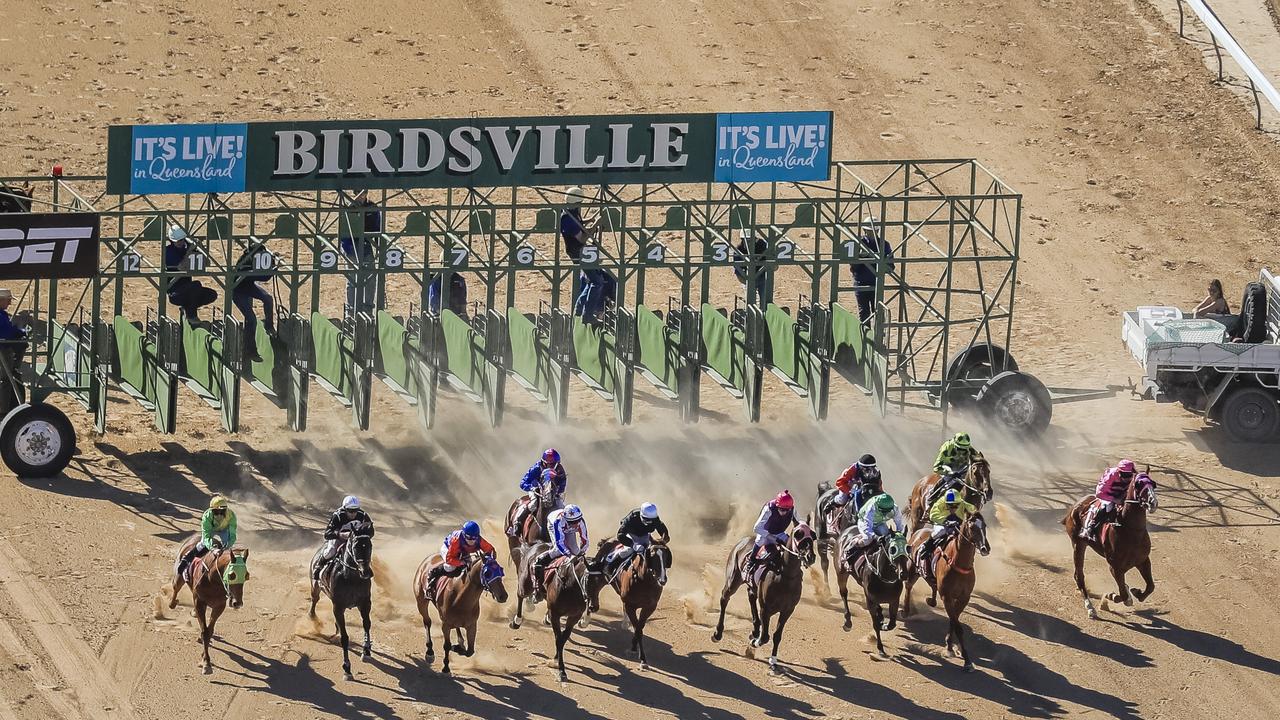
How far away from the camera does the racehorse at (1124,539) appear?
2556 cm

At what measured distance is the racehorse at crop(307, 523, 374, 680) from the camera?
77.0ft

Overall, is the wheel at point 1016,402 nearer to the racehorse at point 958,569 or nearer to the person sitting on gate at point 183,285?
the racehorse at point 958,569

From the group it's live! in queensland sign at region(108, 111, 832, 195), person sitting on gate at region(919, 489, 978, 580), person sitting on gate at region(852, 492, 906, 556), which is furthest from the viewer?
it's live! in queensland sign at region(108, 111, 832, 195)

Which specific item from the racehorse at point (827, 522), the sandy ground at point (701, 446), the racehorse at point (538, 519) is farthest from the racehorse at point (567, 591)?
the racehorse at point (827, 522)

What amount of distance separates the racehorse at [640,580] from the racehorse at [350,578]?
7.43 ft

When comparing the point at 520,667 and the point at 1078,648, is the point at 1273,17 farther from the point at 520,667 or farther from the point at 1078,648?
the point at 520,667

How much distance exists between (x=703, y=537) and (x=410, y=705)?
19.0ft

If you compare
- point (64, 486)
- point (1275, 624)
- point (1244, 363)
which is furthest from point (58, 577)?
point (1244, 363)

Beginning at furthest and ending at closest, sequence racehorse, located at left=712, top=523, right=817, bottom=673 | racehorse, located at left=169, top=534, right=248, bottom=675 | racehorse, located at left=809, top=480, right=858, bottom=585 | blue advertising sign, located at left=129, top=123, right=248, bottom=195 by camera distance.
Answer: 1. blue advertising sign, located at left=129, top=123, right=248, bottom=195
2. racehorse, located at left=809, top=480, right=858, bottom=585
3. racehorse, located at left=712, top=523, right=817, bottom=673
4. racehorse, located at left=169, top=534, right=248, bottom=675

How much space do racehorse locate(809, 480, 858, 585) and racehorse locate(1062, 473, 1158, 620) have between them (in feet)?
7.73

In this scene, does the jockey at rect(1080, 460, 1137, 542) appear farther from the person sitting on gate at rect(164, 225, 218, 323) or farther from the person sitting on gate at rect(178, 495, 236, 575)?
the person sitting on gate at rect(164, 225, 218, 323)

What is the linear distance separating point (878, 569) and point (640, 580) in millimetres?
2390

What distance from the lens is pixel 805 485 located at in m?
29.8

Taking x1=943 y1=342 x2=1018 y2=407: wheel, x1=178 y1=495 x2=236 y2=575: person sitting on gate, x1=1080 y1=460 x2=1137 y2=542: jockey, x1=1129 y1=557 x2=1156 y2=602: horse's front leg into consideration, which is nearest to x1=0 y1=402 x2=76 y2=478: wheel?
x1=178 y1=495 x2=236 y2=575: person sitting on gate
